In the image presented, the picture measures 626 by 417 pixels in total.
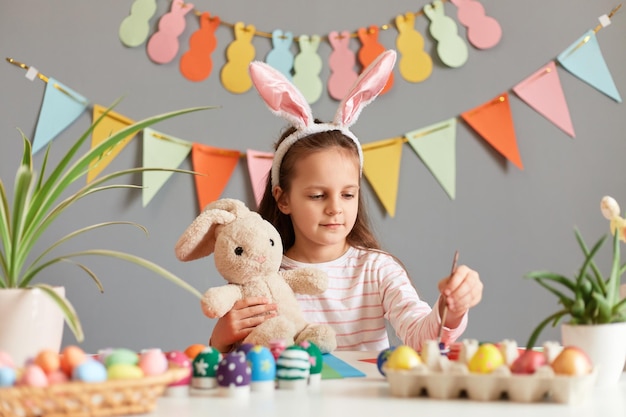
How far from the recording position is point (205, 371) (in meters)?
0.71

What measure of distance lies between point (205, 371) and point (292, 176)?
2.40 ft

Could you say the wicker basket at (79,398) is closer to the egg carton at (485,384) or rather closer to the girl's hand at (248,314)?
the egg carton at (485,384)

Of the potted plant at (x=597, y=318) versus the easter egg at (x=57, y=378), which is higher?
the potted plant at (x=597, y=318)

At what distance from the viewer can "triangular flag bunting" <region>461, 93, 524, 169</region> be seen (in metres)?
1.85

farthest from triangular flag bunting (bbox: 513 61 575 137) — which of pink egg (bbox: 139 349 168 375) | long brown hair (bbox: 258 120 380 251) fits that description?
pink egg (bbox: 139 349 168 375)

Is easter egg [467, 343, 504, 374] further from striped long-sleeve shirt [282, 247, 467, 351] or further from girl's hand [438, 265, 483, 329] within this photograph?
striped long-sleeve shirt [282, 247, 467, 351]

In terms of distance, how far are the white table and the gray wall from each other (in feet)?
3.76

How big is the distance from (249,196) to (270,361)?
3.76ft

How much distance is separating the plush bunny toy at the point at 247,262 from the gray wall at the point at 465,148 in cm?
80

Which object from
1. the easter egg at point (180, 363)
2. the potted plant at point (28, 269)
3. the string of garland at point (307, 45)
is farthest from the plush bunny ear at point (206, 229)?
the string of garland at point (307, 45)

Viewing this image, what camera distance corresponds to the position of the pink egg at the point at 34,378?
0.57 meters

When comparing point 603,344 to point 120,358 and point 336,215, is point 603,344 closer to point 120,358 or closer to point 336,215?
point 120,358

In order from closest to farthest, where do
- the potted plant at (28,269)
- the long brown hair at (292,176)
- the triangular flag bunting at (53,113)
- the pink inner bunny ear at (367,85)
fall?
the potted plant at (28,269)
the pink inner bunny ear at (367,85)
the long brown hair at (292,176)
the triangular flag bunting at (53,113)

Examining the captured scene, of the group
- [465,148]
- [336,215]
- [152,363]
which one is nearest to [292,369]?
[152,363]
